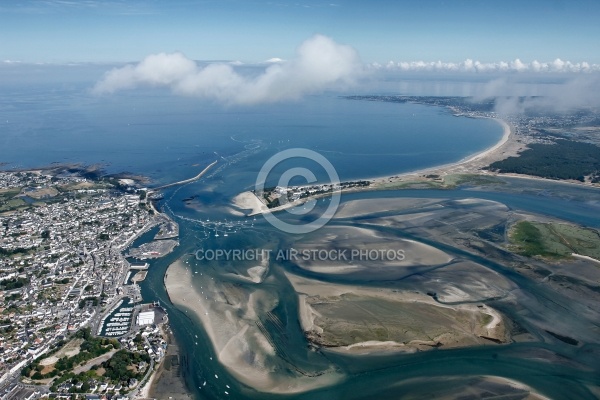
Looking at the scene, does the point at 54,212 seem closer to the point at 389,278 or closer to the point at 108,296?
the point at 108,296

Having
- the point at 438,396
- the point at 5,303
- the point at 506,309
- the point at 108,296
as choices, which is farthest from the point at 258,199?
the point at 438,396

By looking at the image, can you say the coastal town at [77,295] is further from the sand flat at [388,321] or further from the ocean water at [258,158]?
the sand flat at [388,321]

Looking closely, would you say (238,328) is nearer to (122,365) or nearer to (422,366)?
(122,365)

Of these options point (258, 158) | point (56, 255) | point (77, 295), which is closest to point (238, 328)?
point (77, 295)

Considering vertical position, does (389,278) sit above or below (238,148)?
below

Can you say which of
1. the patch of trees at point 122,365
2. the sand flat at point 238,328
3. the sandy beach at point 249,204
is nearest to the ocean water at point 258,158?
the sand flat at point 238,328
